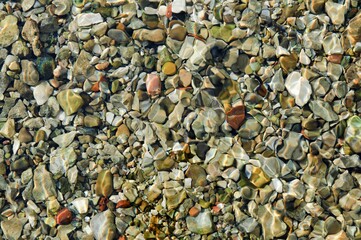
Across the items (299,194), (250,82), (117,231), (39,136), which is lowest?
(117,231)

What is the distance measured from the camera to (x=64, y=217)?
11.4ft

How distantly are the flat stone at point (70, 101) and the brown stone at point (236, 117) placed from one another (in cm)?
117

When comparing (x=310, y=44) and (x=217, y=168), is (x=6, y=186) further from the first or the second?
(x=310, y=44)

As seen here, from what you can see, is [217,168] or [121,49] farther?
[121,49]

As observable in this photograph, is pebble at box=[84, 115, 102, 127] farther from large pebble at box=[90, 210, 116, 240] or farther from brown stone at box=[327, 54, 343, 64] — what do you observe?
brown stone at box=[327, 54, 343, 64]

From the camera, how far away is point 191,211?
3352 millimetres

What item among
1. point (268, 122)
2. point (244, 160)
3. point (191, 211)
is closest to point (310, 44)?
point (268, 122)

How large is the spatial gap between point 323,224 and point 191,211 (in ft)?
3.10

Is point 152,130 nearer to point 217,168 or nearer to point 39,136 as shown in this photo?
point 217,168

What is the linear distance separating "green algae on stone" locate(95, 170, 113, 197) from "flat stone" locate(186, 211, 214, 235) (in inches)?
25.3

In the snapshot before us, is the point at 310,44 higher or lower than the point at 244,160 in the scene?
higher

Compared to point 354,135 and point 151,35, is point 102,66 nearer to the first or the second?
point 151,35

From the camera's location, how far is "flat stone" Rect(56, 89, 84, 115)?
11.8 ft

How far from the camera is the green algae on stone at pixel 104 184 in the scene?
3.46 m
